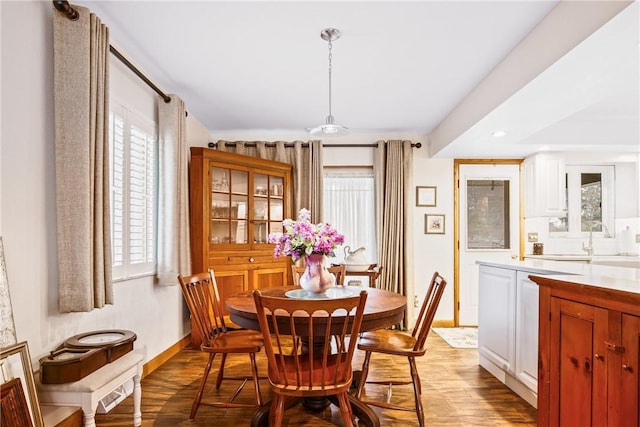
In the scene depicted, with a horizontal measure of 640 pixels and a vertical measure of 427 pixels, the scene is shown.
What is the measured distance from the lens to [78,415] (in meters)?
2.36

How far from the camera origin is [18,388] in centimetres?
161

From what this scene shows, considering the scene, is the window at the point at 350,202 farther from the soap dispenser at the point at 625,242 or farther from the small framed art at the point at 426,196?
the soap dispenser at the point at 625,242

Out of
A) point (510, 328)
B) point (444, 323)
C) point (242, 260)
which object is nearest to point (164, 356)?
point (242, 260)

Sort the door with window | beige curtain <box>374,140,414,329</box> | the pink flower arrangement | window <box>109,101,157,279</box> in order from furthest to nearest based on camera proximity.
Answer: the door with window → beige curtain <box>374,140,414,329</box> → window <box>109,101,157,279</box> → the pink flower arrangement

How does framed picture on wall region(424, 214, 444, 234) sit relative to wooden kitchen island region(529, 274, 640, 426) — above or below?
above

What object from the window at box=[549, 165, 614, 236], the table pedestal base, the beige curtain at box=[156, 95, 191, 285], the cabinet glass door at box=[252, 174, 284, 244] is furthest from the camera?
the window at box=[549, 165, 614, 236]

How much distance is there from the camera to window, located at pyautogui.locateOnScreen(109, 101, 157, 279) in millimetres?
2852

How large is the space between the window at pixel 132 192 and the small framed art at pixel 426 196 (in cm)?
327

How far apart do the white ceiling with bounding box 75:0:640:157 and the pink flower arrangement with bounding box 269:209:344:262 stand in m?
1.27

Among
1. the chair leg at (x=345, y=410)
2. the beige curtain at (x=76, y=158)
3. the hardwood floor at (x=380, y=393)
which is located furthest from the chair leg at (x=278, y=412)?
the beige curtain at (x=76, y=158)

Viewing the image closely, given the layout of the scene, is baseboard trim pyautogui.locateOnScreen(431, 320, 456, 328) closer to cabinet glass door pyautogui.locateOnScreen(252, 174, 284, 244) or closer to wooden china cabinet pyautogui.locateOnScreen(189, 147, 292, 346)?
wooden china cabinet pyautogui.locateOnScreen(189, 147, 292, 346)

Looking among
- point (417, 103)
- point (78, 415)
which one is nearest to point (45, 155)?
point (78, 415)

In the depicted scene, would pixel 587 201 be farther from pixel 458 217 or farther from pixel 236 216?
pixel 236 216

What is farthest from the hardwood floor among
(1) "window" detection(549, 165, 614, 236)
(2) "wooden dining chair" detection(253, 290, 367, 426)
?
(1) "window" detection(549, 165, 614, 236)
